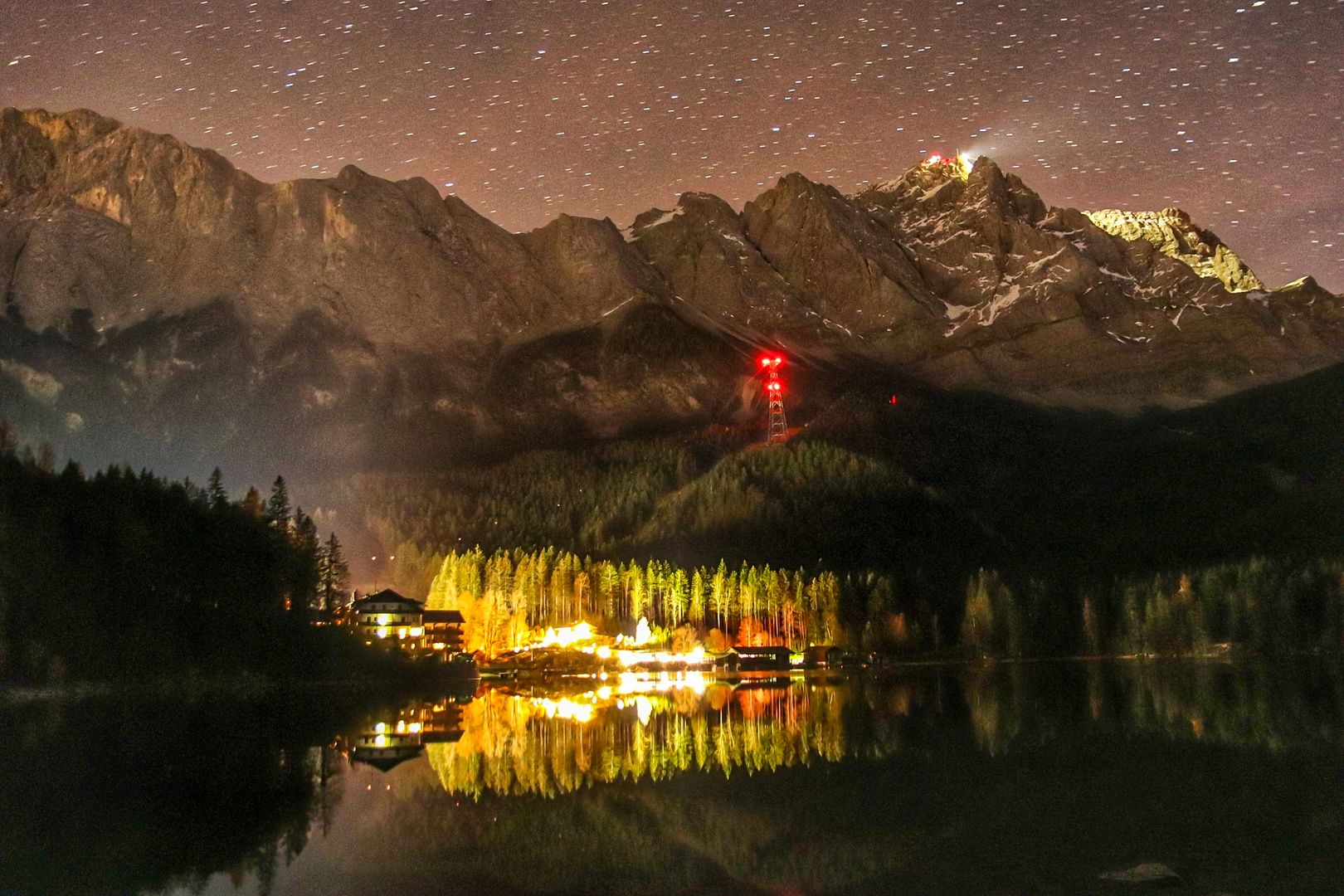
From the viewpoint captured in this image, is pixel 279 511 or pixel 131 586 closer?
pixel 131 586

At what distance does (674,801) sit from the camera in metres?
38.1

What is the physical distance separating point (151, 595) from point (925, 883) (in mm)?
73671

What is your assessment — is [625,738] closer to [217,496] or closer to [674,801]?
[674,801]

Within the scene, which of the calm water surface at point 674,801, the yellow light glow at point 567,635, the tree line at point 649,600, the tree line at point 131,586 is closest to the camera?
the calm water surface at point 674,801

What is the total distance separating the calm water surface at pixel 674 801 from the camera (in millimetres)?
27734

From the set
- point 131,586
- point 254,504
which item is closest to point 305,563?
point 131,586

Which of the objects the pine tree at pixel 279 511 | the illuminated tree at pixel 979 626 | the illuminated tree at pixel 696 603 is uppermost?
the pine tree at pixel 279 511

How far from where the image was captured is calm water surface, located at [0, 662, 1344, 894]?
2773 centimetres

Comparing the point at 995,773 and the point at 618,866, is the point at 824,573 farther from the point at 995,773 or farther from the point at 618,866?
the point at 618,866

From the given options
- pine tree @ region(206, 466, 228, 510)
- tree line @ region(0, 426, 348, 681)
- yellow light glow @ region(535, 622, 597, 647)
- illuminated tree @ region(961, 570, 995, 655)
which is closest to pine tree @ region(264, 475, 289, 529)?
pine tree @ region(206, 466, 228, 510)

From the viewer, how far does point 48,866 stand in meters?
28.7

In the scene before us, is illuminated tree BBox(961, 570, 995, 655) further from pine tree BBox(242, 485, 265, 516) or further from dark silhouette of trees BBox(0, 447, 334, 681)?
dark silhouette of trees BBox(0, 447, 334, 681)

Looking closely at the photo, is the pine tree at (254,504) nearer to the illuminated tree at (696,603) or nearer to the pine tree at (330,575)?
the pine tree at (330,575)

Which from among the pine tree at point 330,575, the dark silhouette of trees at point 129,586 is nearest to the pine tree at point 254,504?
the pine tree at point 330,575
